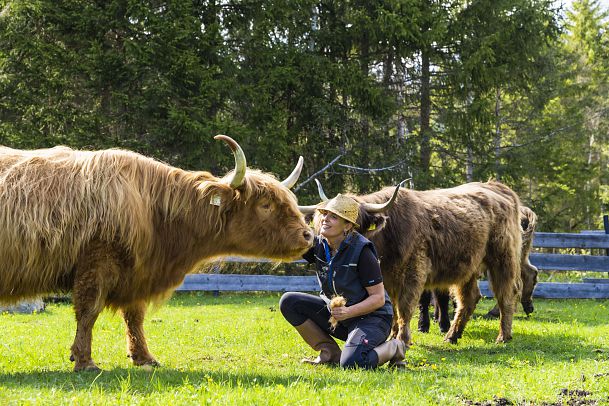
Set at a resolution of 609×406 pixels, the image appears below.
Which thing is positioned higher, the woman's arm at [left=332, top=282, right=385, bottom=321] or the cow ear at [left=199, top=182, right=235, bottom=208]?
the cow ear at [left=199, top=182, right=235, bottom=208]

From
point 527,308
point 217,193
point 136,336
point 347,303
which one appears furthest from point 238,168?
point 527,308

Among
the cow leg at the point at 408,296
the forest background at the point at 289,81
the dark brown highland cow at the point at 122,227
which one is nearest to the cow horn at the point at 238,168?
the dark brown highland cow at the point at 122,227

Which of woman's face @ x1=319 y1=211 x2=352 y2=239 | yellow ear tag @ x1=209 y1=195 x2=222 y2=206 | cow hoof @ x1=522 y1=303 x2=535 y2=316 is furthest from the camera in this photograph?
cow hoof @ x1=522 y1=303 x2=535 y2=316

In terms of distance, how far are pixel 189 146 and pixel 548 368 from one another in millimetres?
11373

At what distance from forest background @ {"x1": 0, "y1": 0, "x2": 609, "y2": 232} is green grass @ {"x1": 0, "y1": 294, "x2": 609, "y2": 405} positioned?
19.8 ft

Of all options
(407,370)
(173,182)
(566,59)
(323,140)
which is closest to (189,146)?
(323,140)

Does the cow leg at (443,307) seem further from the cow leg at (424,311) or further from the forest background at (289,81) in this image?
the forest background at (289,81)

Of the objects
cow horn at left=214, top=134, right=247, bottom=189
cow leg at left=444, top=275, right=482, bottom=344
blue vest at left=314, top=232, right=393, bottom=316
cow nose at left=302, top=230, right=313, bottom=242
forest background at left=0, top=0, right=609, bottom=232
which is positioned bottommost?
cow leg at left=444, top=275, right=482, bottom=344

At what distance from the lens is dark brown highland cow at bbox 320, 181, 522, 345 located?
7.56 m

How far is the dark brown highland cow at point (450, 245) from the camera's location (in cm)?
756

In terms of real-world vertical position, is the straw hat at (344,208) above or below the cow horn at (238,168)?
below

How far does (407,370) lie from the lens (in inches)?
225

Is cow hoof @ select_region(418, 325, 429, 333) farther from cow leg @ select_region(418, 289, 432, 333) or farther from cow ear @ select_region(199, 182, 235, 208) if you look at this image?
cow ear @ select_region(199, 182, 235, 208)

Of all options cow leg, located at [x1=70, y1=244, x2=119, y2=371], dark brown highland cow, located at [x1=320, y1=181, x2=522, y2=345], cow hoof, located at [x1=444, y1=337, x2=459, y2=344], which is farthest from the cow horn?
cow hoof, located at [x1=444, y1=337, x2=459, y2=344]
